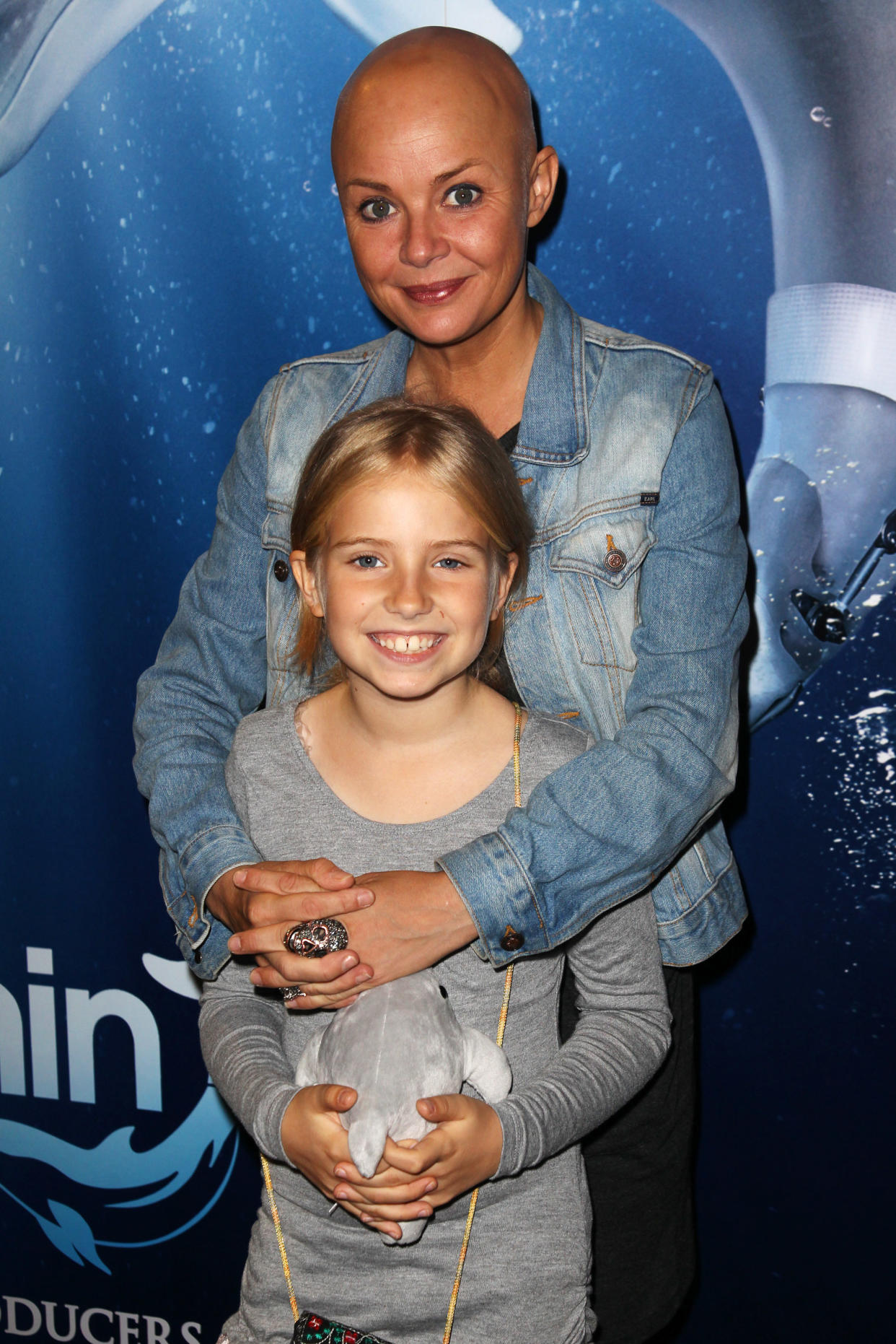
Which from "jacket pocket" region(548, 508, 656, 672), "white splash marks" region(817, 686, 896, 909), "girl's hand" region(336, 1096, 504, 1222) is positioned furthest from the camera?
"white splash marks" region(817, 686, 896, 909)

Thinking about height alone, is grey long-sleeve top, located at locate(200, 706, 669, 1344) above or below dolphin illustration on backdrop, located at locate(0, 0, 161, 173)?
below

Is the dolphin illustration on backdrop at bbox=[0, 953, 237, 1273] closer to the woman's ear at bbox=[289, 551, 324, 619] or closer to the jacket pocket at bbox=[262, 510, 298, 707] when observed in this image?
the jacket pocket at bbox=[262, 510, 298, 707]

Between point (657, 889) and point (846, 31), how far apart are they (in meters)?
1.16

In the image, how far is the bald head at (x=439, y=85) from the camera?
52.9 inches

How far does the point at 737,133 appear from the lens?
172cm

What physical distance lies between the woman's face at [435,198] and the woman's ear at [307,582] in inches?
12.2

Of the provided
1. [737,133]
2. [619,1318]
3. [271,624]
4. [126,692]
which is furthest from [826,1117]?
[737,133]

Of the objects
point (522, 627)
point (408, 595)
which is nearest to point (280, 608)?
point (522, 627)

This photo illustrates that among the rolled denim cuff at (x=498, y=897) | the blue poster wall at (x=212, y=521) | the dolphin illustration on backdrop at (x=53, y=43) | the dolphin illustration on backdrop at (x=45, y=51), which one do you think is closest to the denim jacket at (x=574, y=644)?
the rolled denim cuff at (x=498, y=897)

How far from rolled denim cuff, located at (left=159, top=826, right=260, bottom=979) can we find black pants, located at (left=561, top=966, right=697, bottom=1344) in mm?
455

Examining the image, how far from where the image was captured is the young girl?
1213 millimetres

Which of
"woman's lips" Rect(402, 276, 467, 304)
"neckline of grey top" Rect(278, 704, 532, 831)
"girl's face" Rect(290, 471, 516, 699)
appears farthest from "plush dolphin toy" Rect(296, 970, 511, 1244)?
"woman's lips" Rect(402, 276, 467, 304)

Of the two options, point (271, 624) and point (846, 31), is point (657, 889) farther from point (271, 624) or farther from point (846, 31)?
point (846, 31)

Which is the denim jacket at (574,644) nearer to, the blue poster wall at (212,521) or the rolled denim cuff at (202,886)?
the rolled denim cuff at (202,886)
